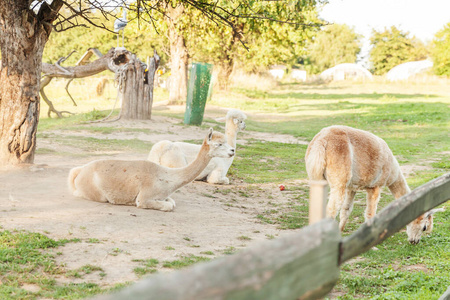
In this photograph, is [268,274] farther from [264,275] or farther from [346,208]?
[346,208]

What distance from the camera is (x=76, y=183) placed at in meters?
7.22

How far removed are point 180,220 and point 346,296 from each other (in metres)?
2.84

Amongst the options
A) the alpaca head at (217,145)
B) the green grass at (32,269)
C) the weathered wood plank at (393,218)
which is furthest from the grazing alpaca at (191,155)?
the weathered wood plank at (393,218)

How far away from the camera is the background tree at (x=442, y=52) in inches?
1992

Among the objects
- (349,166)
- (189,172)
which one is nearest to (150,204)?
(189,172)

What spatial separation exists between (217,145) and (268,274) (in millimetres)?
5977

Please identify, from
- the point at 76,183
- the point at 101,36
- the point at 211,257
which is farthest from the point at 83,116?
the point at 101,36

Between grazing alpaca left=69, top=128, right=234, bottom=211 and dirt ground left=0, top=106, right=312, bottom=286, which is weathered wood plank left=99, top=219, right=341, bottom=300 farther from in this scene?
grazing alpaca left=69, top=128, right=234, bottom=211

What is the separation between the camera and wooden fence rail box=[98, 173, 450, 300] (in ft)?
4.35

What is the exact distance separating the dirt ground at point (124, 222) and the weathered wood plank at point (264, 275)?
305 cm

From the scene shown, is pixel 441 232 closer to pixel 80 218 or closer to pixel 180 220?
pixel 180 220

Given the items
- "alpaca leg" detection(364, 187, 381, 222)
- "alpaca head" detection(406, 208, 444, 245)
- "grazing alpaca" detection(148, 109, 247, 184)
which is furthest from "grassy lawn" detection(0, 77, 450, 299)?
"grazing alpaca" detection(148, 109, 247, 184)

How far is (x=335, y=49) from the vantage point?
99375mm

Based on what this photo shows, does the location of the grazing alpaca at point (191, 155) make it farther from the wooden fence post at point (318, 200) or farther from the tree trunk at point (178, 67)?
the tree trunk at point (178, 67)
